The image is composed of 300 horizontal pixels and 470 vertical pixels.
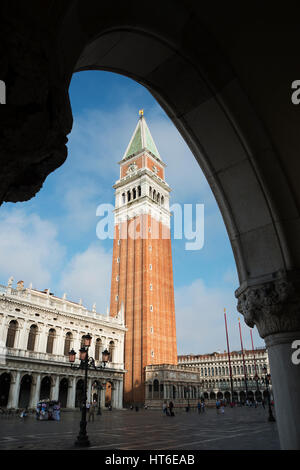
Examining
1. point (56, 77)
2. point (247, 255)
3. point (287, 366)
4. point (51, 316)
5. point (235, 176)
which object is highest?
point (51, 316)

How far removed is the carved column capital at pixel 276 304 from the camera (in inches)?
143

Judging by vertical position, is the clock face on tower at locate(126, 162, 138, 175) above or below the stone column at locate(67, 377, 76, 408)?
above

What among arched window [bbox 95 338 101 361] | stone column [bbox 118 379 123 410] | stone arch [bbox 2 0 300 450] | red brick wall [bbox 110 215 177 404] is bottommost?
stone column [bbox 118 379 123 410]

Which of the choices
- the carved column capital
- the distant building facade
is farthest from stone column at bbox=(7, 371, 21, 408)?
the distant building facade

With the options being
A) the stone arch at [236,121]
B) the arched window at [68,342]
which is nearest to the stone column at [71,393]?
the arched window at [68,342]

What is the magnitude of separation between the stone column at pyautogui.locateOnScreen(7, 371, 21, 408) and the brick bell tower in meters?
18.5

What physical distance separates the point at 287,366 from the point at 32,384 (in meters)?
35.6

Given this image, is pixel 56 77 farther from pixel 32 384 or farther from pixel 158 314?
pixel 158 314

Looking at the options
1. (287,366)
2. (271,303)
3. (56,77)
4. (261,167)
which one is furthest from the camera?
(261,167)

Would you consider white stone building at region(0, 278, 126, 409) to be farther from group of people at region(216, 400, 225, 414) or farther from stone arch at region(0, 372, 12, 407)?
group of people at region(216, 400, 225, 414)

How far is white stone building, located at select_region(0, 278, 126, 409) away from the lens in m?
32.8

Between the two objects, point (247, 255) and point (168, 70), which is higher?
point (168, 70)
